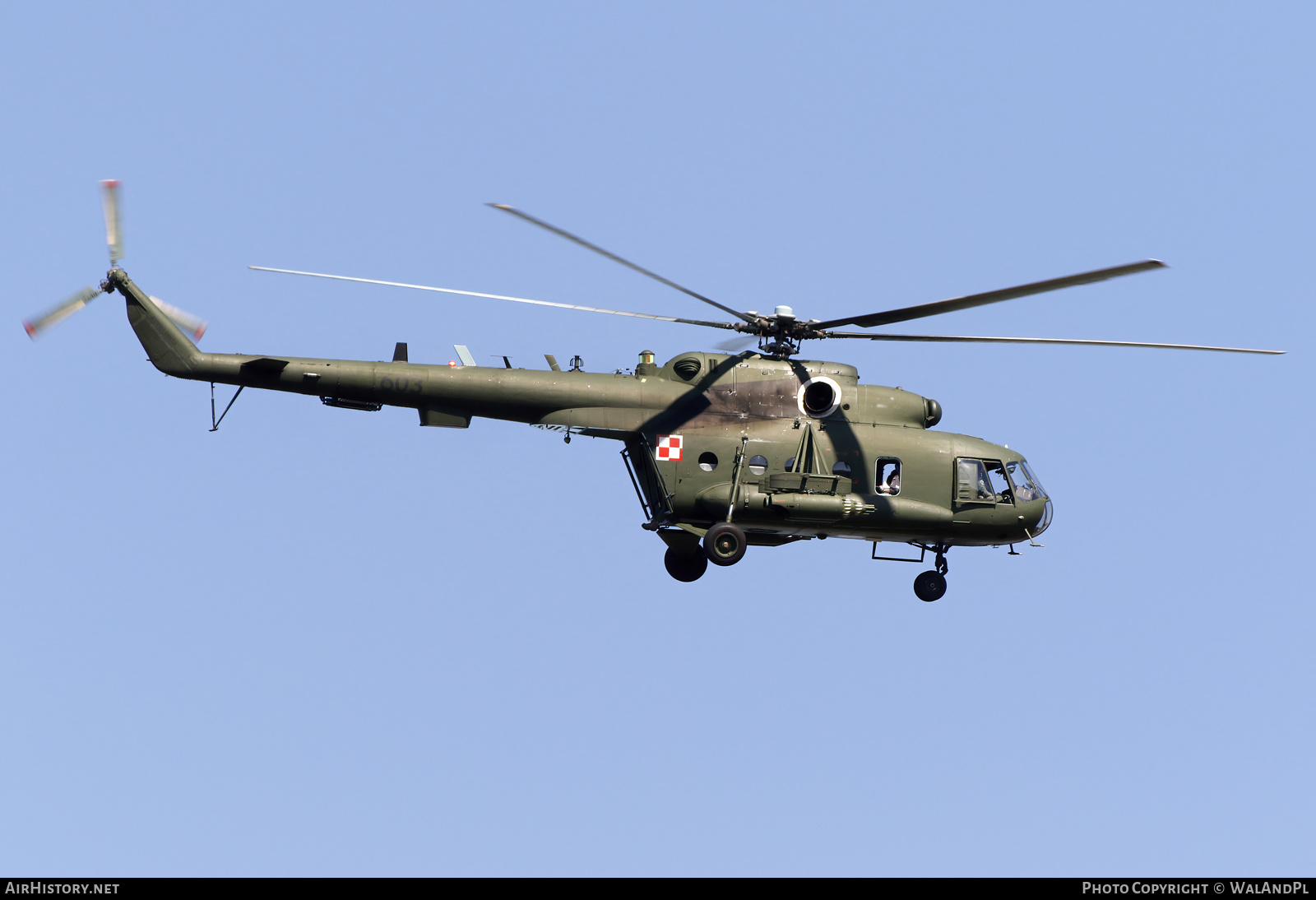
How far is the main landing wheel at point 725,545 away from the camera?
92.7ft

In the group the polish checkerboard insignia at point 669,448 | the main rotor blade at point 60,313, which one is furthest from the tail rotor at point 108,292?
the polish checkerboard insignia at point 669,448

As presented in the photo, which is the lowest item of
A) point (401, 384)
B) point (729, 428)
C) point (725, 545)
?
point (725, 545)

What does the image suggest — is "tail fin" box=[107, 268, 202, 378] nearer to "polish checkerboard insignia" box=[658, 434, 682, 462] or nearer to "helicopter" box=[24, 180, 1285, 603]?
"helicopter" box=[24, 180, 1285, 603]

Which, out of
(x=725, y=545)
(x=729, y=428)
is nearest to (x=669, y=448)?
(x=729, y=428)

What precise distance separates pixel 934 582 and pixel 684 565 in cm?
499

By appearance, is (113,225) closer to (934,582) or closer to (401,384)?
(401,384)

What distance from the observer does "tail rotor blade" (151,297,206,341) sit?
93.4 feet

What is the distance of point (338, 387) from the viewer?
91.9ft

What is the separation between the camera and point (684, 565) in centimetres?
3041

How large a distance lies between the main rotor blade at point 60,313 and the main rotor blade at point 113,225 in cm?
78

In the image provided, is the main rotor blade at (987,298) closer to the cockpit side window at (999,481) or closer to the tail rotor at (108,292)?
the cockpit side window at (999,481)

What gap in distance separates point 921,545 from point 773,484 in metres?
3.72

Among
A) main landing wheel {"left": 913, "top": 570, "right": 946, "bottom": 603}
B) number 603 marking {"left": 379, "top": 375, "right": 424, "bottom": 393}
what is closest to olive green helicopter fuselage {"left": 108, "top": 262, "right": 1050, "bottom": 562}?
number 603 marking {"left": 379, "top": 375, "right": 424, "bottom": 393}
